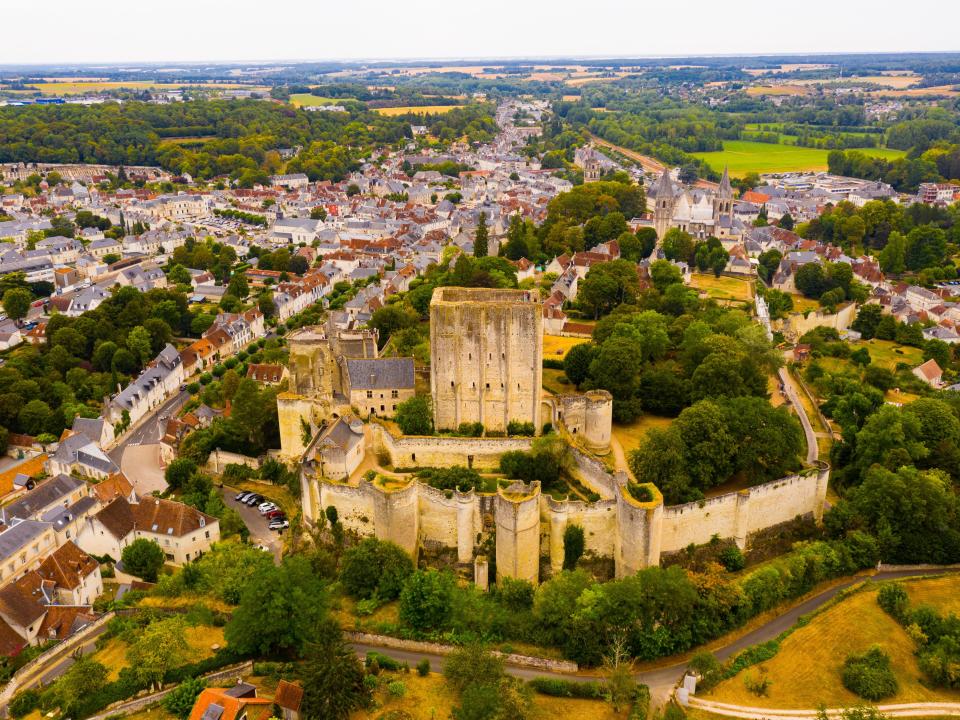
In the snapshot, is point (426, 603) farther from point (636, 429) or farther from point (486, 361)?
point (636, 429)

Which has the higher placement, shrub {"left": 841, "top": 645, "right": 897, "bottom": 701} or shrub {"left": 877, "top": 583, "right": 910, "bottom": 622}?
shrub {"left": 877, "top": 583, "right": 910, "bottom": 622}

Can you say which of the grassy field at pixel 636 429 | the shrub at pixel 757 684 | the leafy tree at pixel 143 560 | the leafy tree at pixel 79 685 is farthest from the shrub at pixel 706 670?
the leafy tree at pixel 143 560

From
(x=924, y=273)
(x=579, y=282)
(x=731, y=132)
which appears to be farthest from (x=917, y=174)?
(x=579, y=282)

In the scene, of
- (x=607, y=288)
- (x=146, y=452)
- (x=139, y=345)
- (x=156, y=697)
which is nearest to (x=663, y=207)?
(x=607, y=288)

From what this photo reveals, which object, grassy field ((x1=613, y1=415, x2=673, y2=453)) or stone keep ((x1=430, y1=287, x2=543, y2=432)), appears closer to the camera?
stone keep ((x1=430, y1=287, x2=543, y2=432))

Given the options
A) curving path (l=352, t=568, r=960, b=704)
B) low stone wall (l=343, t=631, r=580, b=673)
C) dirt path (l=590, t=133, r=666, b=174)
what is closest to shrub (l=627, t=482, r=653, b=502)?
curving path (l=352, t=568, r=960, b=704)

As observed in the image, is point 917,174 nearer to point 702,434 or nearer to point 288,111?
point 702,434

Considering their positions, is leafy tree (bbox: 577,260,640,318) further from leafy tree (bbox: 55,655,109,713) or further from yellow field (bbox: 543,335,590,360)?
leafy tree (bbox: 55,655,109,713)
